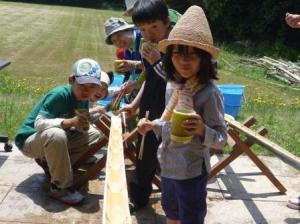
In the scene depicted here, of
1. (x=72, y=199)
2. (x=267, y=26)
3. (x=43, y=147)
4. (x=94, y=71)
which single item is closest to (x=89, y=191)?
(x=72, y=199)

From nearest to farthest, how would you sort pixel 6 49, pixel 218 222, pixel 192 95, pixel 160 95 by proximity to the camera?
pixel 192 95 → pixel 160 95 → pixel 218 222 → pixel 6 49

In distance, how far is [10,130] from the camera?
5867mm

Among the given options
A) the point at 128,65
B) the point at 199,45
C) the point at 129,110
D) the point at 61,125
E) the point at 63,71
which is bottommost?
the point at 63,71

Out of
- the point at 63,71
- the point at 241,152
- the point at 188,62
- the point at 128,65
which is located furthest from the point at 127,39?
the point at 63,71

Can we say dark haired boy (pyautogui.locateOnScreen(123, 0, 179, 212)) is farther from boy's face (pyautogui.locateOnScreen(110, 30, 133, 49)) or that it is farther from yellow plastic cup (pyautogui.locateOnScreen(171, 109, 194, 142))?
yellow plastic cup (pyautogui.locateOnScreen(171, 109, 194, 142))

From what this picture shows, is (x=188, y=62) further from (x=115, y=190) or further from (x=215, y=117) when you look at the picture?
(x=115, y=190)

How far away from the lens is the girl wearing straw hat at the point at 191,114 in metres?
2.70

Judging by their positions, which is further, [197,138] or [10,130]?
[10,130]

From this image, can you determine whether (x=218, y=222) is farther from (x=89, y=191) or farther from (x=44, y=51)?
(x=44, y=51)

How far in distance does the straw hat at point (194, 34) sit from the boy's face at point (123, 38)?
219cm

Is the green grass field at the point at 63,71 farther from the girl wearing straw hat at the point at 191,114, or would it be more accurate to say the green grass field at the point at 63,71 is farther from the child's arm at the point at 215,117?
the child's arm at the point at 215,117

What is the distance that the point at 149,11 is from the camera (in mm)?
3535

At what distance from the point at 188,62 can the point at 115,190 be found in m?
0.80

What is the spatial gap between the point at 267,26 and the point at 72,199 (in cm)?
2084
